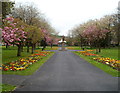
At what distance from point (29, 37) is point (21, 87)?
19.1 m

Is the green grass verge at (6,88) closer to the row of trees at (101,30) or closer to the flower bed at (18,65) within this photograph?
the flower bed at (18,65)

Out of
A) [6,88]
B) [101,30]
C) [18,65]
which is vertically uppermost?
[101,30]

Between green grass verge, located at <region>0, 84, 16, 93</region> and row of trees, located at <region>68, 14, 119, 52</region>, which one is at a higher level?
row of trees, located at <region>68, 14, 119, 52</region>

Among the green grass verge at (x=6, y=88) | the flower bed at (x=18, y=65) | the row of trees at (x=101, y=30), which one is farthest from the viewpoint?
the row of trees at (x=101, y=30)

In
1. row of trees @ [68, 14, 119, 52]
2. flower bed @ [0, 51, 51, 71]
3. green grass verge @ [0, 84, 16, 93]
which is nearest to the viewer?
green grass verge @ [0, 84, 16, 93]

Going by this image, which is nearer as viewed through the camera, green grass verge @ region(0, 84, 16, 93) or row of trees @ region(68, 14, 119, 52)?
green grass verge @ region(0, 84, 16, 93)

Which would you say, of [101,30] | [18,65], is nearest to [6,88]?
[18,65]

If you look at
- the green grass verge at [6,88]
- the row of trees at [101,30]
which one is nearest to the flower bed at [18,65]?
the green grass verge at [6,88]

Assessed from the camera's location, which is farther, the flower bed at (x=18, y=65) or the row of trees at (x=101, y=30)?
the row of trees at (x=101, y=30)

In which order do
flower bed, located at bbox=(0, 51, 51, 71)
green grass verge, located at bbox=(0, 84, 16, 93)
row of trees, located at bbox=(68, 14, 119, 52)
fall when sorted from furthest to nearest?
row of trees, located at bbox=(68, 14, 119, 52) → flower bed, located at bbox=(0, 51, 51, 71) → green grass verge, located at bbox=(0, 84, 16, 93)

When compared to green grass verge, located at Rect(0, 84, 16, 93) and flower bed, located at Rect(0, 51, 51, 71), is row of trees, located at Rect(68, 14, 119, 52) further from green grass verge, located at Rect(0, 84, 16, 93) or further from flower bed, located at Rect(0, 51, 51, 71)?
green grass verge, located at Rect(0, 84, 16, 93)

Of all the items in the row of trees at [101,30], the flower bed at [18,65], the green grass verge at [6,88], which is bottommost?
the green grass verge at [6,88]

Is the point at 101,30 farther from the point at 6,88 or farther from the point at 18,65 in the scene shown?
the point at 6,88

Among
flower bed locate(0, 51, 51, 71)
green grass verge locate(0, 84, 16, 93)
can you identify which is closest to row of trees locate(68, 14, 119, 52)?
flower bed locate(0, 51, 51, 71)
